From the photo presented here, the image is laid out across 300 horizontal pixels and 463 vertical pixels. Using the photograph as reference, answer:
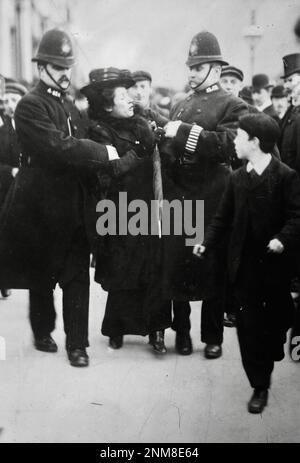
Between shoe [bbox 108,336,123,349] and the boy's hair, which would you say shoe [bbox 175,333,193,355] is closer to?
shoe [bbox 108,336,123,349]

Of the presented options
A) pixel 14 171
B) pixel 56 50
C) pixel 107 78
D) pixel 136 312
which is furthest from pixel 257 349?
pixel 14 171

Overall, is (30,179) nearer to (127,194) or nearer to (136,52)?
(127,194)

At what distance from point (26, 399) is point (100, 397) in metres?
0.41

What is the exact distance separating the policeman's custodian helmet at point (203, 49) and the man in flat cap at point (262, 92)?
2.84 meters

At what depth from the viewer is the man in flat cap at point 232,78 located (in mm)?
6190

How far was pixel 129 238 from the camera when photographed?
4855 mm

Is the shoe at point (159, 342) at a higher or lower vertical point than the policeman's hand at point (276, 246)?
lower

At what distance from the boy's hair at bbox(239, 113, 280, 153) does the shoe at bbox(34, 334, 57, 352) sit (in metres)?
2.01

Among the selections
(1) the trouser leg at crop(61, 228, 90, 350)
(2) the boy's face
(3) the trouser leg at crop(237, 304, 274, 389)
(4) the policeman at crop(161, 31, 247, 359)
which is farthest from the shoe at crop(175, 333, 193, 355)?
(2) the boy's face

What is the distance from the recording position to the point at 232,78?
6.28 m

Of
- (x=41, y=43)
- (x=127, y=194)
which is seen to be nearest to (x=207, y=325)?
(x=127, y=194)

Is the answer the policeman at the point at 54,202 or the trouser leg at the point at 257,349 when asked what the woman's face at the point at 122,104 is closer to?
the policeman at the point at 54,202

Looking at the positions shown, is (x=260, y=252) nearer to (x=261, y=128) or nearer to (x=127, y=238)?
(x=261, y=128)

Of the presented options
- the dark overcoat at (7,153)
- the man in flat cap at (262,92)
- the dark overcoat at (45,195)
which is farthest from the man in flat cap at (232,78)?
the dark overcoat at (45,195)
